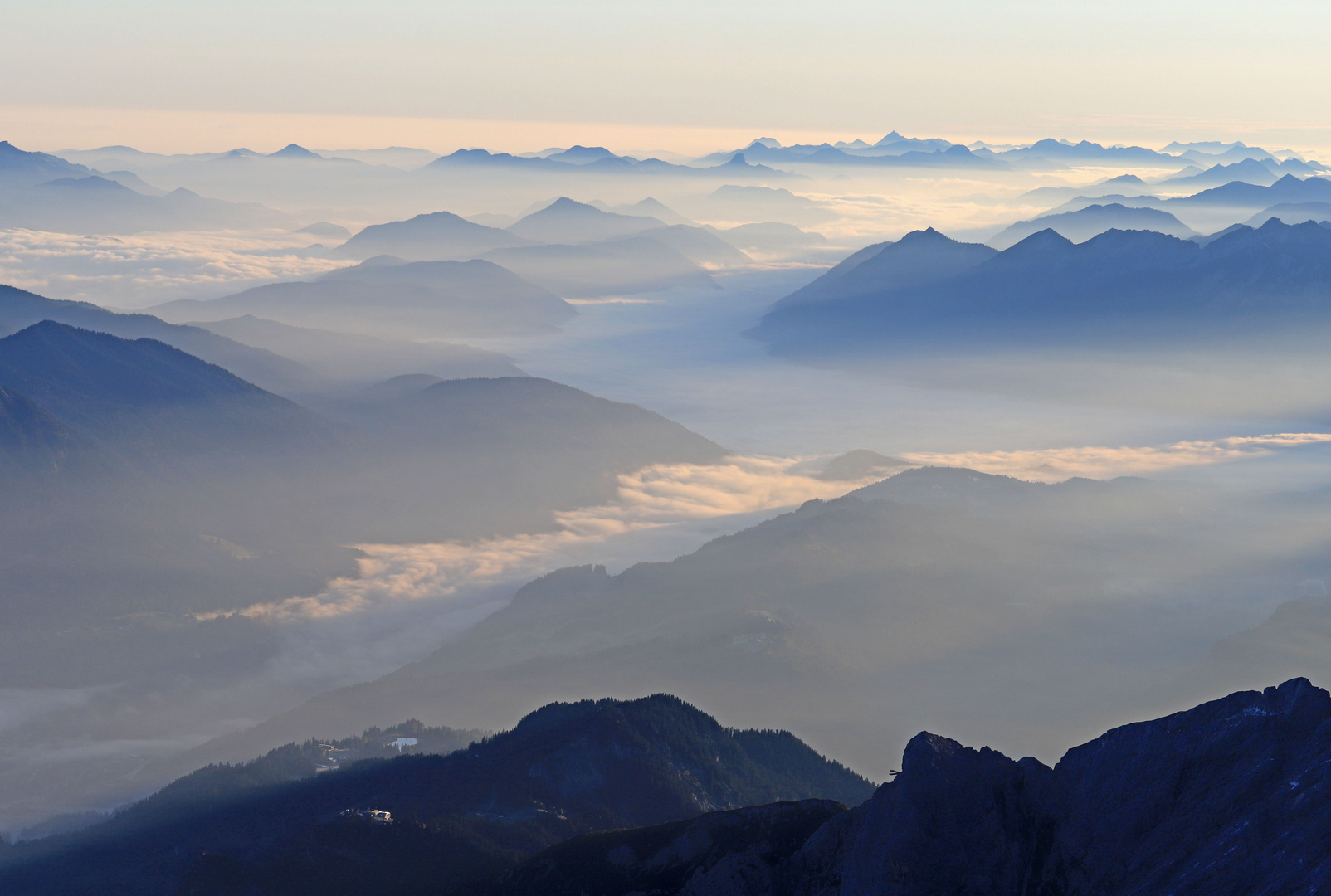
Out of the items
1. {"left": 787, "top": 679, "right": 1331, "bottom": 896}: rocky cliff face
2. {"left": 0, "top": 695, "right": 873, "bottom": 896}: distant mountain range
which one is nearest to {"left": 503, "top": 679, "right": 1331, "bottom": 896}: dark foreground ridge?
{"left": 787, "top": 679, "right": 1331, "bottom": 896}: rocky cliff face

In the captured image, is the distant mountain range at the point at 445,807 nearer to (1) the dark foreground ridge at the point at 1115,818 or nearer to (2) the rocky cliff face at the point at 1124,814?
(1) the dark foreground ridge at the point at 1115,818

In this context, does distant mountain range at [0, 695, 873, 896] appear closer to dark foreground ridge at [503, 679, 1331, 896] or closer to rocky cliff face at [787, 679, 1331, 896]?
dark foreground ridge at [503, 679, 1331, 896]

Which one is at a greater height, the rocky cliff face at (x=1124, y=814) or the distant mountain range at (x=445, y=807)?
the rocky cliff face at (x=1124, y=814)

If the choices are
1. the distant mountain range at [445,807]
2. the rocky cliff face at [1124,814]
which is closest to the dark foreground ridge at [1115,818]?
the rocky cliff face at [1124,814]

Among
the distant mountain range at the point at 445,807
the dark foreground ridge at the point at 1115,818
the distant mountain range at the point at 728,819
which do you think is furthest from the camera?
the distant mountain range at the point at 445,807

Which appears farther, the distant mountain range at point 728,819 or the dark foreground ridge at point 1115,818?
the distant mountain range at point 728,819

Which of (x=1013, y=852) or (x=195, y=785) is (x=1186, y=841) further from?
(x=195, y=785)

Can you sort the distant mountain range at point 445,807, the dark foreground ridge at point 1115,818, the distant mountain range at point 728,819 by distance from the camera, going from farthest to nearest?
the distant mountain range at point 445,807, the distant mountain range at point 728,819, the dark foreground ridge at point 1115,818

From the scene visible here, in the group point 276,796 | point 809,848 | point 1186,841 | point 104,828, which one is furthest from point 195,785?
point 1186,841

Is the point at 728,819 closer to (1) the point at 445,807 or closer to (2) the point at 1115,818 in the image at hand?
(2) the point at 1115,818
